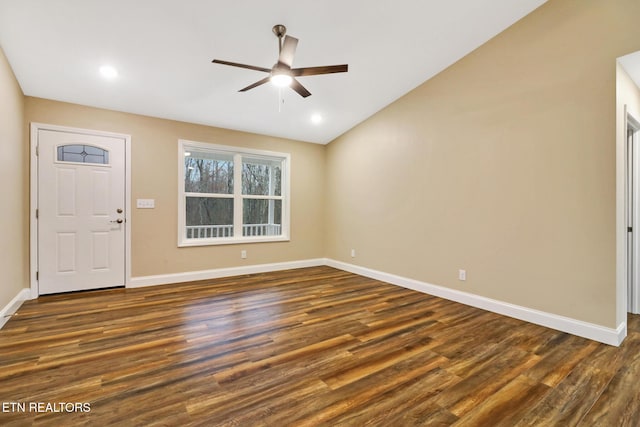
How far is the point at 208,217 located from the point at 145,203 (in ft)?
3.13

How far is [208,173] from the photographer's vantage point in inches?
→ 195

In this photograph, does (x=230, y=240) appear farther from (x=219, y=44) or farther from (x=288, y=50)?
(x=288, y=50)

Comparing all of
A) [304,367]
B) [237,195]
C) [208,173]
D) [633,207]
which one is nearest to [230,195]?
[237,195]

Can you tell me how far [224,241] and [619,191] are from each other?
4805mm

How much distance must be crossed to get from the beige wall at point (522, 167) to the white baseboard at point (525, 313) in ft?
0.21

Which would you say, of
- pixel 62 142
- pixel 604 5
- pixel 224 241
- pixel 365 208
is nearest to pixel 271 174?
pixel 224 241

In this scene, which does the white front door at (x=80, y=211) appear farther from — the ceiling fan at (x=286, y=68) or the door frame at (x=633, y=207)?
the door frame at (x=633, y=207)

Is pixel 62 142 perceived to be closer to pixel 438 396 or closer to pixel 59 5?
pixel 59 5

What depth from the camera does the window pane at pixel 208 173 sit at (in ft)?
15.6

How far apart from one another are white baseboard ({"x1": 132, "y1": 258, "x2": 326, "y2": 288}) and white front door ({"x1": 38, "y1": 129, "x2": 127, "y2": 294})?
0.28 m

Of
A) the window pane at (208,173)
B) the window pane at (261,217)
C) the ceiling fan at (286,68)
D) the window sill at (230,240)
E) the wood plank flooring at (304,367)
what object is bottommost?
the wood plank flooring at (304,367)

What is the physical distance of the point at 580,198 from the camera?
2674mm

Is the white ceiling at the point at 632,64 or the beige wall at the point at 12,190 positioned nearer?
the white ceiling at the point at 632,64

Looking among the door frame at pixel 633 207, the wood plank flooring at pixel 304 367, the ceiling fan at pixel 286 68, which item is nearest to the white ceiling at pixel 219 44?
the ceiling fan at pixel 286 68
